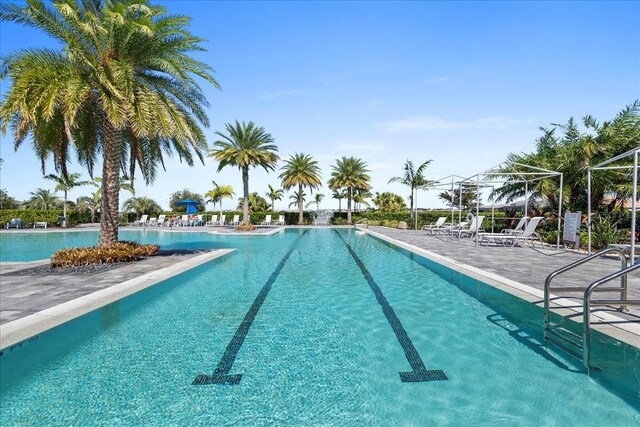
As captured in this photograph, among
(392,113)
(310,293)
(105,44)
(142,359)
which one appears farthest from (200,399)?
(392,113)

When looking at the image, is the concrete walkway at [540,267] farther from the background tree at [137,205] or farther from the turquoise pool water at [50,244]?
the background tree at [137,205]

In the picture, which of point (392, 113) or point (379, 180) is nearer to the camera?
point (392, 113)

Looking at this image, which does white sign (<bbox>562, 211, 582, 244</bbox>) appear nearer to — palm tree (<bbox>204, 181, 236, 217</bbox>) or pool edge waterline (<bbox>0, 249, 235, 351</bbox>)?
pool edge waterline (<bbox>0, 249, 235, 351</bbox>)

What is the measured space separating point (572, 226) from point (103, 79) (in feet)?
49.7

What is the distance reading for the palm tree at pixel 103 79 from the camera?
926 cm

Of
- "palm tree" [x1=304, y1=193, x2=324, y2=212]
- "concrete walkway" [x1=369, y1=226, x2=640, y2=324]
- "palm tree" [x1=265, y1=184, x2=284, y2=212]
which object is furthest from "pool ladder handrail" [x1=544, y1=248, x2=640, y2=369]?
"palm tree" [x1=304, y1=193, x2=324, y2=212]

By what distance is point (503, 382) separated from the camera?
12.5ft

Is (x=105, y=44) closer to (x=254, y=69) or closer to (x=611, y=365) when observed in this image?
(x=254, y=69)

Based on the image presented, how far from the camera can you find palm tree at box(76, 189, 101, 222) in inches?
1717

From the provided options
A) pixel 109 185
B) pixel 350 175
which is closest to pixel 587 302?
pixel 109 185

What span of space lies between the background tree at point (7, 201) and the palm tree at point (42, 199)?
806 centimetres

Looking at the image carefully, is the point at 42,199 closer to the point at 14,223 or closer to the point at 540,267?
the point at 14,223

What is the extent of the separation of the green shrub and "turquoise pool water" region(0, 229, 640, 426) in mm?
3654

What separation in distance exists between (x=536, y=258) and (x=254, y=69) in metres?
15.1
